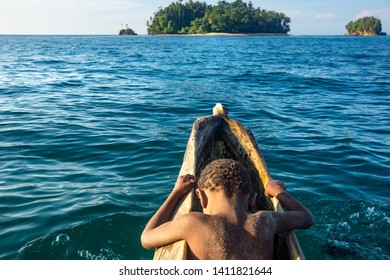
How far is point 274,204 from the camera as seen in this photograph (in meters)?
4.29

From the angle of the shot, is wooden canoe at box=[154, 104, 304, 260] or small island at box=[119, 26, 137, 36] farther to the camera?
small island at box=[119, 26, 137, 36]

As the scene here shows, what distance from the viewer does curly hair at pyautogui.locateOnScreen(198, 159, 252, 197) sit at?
3027mm

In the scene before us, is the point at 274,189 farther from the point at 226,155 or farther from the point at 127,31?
the point at 127,31

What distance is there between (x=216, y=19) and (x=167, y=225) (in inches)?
5679

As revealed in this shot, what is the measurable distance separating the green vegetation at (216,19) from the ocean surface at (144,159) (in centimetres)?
13083

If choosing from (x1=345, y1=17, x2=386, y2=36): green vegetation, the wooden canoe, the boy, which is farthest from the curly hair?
(x1=345, y1=17, x2=386, y2=36): green vegetation

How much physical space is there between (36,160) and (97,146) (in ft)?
4.49

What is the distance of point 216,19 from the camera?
140 m

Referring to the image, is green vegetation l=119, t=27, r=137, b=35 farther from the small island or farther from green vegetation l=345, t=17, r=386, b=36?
green vegetation l=345, t=17, r=386, b=36

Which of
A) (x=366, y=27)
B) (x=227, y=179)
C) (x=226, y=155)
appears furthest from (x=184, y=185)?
(x=366, y=27)

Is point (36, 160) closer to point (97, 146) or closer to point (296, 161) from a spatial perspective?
point (97, 146)

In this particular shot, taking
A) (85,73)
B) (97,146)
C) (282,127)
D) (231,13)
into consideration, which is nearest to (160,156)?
(97,146)

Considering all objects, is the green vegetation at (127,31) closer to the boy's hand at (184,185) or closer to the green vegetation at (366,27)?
the green vegetation at (366,27)

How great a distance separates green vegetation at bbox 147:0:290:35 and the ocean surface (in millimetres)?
130827
